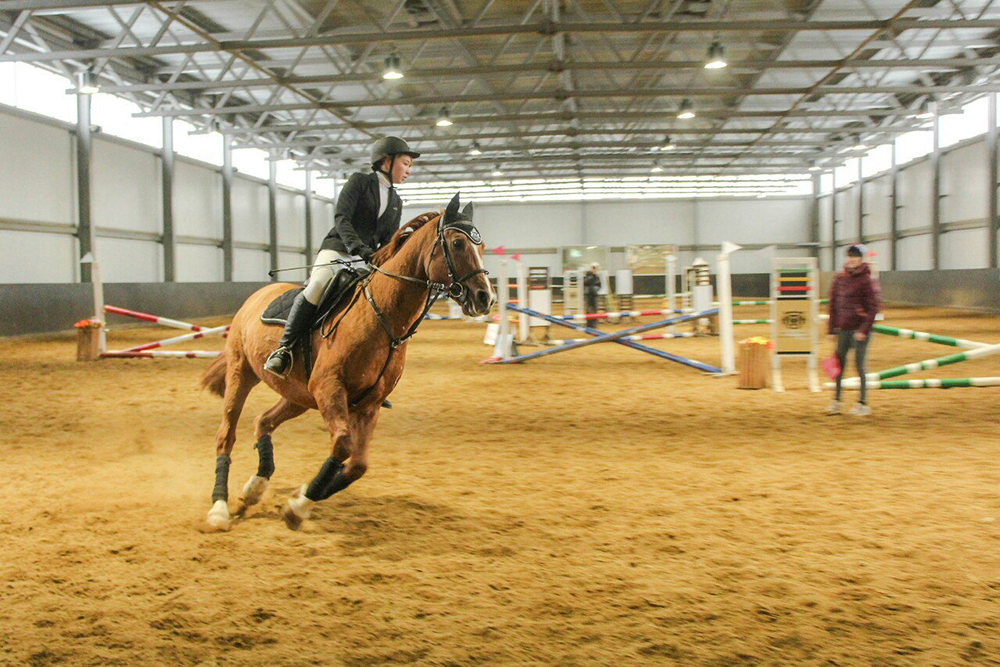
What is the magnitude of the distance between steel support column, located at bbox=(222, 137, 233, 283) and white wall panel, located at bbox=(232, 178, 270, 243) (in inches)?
35.9

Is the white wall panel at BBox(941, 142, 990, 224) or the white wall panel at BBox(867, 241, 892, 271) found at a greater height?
the white wall panel at BBox(941, 142, 990, 224)

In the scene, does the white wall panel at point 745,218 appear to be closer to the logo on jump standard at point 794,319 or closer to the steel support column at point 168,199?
the steel support column at point 168,199

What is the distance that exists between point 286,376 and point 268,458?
0.72 m

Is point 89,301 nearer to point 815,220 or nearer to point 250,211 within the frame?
point 250,211

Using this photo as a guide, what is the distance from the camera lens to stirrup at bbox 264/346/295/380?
15.0 ft

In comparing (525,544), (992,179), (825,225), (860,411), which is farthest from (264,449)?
(825,225)

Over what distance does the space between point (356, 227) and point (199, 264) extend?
25989 mm

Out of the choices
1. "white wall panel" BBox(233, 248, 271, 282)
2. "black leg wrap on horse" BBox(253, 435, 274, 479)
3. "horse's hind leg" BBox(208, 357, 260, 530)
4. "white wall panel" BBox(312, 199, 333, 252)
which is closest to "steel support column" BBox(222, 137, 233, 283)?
"white wall panel" BBox(233, 248, 271, 282)

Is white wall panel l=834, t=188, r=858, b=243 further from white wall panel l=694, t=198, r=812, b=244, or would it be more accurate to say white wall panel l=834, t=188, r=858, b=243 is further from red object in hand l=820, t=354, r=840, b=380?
red object in hand l=820, t=354, r=840, b=380

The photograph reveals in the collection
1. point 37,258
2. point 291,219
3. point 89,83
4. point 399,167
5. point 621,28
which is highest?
point 621,28

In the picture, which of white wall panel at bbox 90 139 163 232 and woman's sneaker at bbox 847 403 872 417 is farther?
white wall panel at bbox 90 139 163 232

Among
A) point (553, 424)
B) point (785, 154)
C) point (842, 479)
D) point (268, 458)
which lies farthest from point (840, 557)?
point (785, 154)

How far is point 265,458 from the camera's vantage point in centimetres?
512

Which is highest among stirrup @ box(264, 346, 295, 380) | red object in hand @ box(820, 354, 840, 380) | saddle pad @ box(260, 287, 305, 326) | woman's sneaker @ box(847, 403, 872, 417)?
saddle pad @ box(260, 287, 305, 326)
